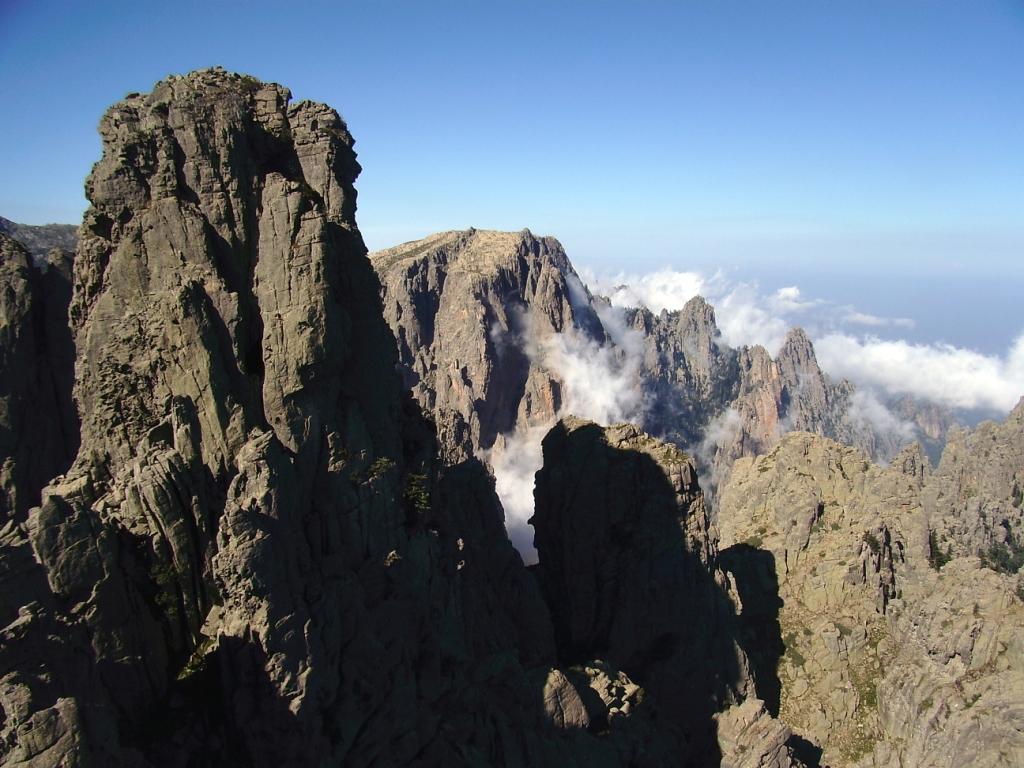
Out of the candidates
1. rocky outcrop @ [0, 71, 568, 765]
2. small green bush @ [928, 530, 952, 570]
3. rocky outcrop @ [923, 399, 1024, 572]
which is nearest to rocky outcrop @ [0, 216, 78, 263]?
rocky outcrop @ [0, 71, 568, 765]

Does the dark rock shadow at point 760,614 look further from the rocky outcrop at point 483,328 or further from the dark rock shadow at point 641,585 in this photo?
the rocky outcrop at point 483,328

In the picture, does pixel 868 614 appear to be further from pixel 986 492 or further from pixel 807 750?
pixel 986 492

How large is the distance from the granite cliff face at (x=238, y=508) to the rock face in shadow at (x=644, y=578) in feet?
44.6

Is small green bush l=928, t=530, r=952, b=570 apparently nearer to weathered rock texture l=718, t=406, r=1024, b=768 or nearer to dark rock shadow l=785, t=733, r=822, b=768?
weathered rock texture l=718, t=406, r=1024, b=768

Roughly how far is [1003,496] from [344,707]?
13939 centimetres

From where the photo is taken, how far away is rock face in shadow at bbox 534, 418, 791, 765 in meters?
54.7

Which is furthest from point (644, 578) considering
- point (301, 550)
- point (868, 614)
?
point (301, 550)

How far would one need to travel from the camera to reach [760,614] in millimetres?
70000

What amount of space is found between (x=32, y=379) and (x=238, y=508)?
17602 mm

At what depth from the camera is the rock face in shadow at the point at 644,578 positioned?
180 ft

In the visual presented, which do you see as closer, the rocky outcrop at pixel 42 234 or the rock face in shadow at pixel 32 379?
the rock face in shadow at pixel 32 379

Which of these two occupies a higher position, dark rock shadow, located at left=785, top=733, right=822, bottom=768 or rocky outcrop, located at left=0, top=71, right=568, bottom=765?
rocky outcrop, located at left=0, top=71, right=568, bottom=765

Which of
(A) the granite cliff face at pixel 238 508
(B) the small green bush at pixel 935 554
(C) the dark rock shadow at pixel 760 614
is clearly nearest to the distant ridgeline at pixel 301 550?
(A) the granite cliff face at pixel 238 508

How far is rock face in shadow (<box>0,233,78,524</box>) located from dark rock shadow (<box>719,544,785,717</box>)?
55.6 m
